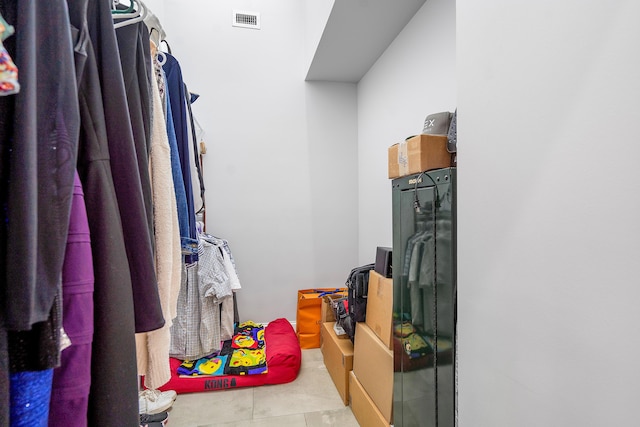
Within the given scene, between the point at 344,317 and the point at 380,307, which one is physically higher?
the point at 380,307

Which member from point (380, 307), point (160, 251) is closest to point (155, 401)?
point (380, 307)

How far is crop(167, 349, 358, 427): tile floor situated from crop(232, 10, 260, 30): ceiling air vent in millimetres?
3116

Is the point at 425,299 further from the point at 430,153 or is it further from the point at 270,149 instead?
the point at 270,149

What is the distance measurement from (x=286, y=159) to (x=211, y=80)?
1.00 m

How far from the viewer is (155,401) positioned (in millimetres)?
1957

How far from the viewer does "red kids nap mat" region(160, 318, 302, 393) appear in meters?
2.13

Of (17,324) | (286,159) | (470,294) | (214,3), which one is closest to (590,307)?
(470,294)

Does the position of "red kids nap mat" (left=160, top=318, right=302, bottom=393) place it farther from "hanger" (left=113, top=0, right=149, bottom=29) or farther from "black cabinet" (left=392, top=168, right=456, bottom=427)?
"hanger" (left=113, top=0, right=149, bottom=29)

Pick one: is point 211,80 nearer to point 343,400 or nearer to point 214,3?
point 214,3

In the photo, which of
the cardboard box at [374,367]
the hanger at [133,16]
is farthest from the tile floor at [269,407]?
the hanger at [133,16]

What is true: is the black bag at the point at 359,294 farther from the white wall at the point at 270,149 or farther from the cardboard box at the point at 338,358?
the white wall at the point at 270,149

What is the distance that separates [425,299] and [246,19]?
296cm

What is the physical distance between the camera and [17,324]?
38 cm

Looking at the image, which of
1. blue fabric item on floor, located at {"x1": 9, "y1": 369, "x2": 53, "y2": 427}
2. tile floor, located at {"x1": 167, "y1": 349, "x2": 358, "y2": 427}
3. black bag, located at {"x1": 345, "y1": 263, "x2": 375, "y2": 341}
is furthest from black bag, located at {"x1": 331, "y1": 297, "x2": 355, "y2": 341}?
blue fabric item on floor, located at {"x1": 9, "y1": 369, "x2": 53, "y2": 427}
